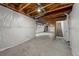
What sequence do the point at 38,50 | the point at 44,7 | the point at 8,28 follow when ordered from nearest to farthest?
the point at 38,50 → the point at 8,28 → the point at 44,7

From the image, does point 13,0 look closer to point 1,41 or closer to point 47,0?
point 47,0

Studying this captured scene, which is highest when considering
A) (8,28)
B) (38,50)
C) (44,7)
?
(44,7)

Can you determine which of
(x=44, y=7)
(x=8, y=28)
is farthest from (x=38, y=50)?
(x=44, y=7)

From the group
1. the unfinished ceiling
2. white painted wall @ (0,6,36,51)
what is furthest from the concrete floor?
the unfinished ceiling

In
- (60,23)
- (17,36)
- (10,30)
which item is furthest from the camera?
(60,23)

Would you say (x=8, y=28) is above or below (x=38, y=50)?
above

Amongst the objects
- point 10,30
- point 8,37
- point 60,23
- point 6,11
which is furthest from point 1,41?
point 60,23

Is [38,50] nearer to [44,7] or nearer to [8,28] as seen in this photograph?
[8,28]

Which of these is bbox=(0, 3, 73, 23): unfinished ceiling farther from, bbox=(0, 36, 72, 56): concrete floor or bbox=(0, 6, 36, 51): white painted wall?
bbox=(0, 36, 72, 56): concrete floor

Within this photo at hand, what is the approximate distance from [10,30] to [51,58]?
13.4 ft

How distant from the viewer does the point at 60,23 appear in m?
9.38

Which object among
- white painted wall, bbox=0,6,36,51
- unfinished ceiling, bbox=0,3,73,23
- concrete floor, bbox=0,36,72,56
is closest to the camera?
concrete floor, bbox=0,36,72,56

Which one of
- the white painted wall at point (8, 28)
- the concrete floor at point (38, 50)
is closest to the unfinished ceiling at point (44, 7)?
the white painted wall at point (8, 28)

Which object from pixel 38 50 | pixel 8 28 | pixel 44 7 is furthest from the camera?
pixel 44 7
